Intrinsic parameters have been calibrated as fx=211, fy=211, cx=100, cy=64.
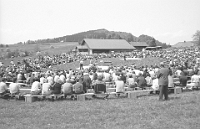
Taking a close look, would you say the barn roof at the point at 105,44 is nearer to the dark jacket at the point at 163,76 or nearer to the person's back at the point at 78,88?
the person's back at the point at 78,88

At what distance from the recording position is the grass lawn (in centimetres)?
612

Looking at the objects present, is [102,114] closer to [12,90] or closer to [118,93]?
[118,93]

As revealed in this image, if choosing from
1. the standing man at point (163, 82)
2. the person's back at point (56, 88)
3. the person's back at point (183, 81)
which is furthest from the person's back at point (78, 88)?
the person's back at point (183, 81)

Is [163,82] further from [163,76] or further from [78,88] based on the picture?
[78,88]

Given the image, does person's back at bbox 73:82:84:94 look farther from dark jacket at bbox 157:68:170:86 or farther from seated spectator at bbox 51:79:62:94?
dark jacket at bbox 157:68:170:86

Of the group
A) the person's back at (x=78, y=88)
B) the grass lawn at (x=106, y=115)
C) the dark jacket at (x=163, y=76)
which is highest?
the dark jacket at (x=163, y=76)

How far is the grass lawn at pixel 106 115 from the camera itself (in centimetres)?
612

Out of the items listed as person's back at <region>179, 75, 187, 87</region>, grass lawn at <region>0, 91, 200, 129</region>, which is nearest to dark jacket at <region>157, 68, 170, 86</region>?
grass lawn at <region>0, 91, 200, 129</region>

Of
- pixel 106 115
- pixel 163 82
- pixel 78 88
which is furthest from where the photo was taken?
pixel 78 88

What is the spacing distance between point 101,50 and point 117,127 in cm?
5327

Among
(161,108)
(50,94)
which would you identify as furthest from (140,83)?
(50,94)

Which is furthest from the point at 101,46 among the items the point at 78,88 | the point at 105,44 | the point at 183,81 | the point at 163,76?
the point at 163,76

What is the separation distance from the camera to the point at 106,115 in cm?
707

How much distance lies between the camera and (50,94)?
10.4 metres
